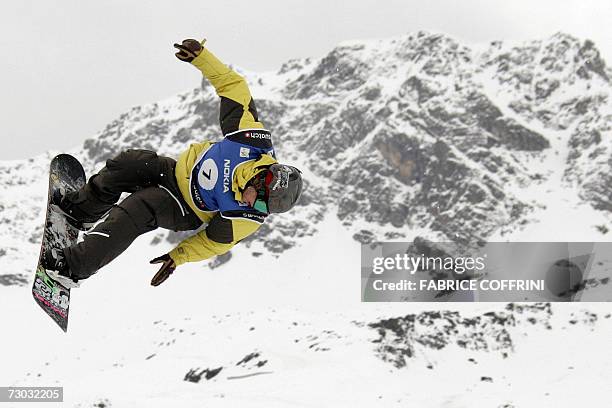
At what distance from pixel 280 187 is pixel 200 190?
0.84 m

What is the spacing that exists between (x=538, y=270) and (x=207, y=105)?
82.2 m

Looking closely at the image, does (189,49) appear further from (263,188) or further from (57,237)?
(57,237)

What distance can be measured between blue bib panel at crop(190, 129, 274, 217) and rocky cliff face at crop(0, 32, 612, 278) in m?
85.5

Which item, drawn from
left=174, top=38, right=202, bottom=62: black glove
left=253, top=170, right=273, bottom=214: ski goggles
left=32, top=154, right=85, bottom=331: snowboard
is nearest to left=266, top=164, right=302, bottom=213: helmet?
left=253, top=170, right=273, bottom=214: ski goggles

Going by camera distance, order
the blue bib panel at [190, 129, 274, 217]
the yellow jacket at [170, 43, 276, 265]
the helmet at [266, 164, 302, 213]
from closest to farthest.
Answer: the helmet at [266, 164, 302, 213]
the blue bib panel at [190, 129, 274, 217]
the yellow jacket at [170, 43, 276, 265]

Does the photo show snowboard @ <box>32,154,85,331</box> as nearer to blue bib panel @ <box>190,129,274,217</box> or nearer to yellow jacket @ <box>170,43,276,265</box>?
yellow jacket @ <box>170,43,276,265</box>

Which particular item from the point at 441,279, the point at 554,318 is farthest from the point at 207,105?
the point at 554,318

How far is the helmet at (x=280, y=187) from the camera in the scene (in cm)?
543

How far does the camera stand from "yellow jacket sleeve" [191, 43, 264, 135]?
19.3ft

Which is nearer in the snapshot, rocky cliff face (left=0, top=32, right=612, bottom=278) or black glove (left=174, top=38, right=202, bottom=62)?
black glove (left=174, top=38, right=202, bottom=62)

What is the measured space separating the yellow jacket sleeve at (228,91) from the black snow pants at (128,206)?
76 cm

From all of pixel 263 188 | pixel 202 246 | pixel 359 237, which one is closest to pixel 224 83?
pixel 263 188

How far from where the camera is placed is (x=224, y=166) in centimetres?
568

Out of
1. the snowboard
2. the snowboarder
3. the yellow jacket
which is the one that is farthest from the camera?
the snowboard
